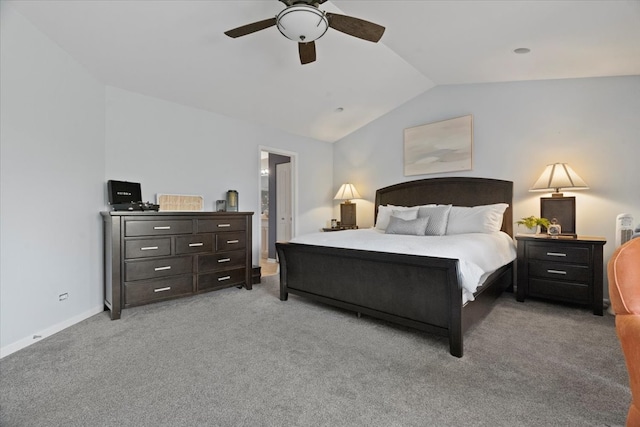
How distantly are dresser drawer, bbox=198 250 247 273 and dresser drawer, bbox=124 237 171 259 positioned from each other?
42cm

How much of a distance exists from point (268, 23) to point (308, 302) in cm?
269

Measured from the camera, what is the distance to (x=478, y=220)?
12.3ft

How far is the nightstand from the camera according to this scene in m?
3.11

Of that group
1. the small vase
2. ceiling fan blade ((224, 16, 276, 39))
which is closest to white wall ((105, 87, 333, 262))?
ceiling fan blade ((224, 16, 276, 39))

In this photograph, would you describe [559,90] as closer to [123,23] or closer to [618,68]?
[618,68]

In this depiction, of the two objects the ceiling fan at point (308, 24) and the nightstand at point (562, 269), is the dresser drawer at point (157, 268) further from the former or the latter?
the nightstand at point (562, 269)

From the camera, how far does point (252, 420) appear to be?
61.1 inches

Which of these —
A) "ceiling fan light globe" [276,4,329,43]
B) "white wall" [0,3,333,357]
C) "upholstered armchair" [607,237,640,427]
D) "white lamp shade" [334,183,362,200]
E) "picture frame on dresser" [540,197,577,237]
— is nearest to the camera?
"upholstered armchair" [607,237,640,427]

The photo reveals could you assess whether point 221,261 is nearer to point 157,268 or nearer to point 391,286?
point 157,268

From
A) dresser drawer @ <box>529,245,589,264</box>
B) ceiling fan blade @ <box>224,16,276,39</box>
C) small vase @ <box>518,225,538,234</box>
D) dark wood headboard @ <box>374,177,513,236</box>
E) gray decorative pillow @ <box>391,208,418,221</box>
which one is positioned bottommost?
dresser drawer @ <box>529,245,589,264</box>

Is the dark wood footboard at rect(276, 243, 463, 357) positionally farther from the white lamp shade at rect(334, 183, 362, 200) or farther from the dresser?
the white lamp shade at rect(334, 183, 362, 200)

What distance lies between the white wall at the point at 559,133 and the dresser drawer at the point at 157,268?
138 inches

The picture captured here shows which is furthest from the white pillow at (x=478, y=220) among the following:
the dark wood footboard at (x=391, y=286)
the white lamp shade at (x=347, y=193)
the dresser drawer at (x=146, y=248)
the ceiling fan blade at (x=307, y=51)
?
the dresser drawer at (x=146, y=248)

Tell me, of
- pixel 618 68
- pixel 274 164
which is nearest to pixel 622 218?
pixel 618 68
